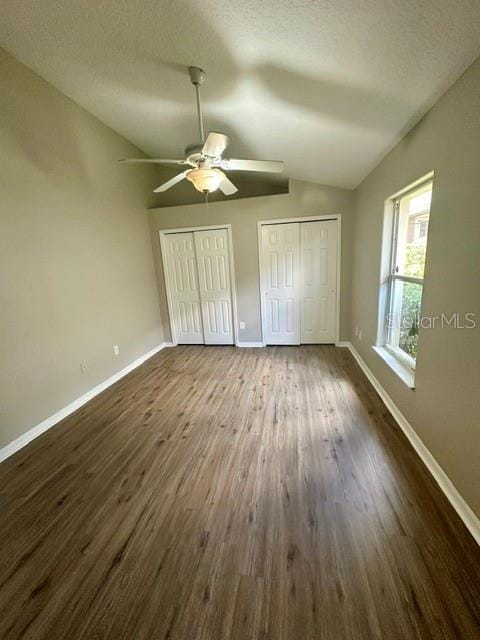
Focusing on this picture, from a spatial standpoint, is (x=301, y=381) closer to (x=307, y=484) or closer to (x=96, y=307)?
(x=307, y=484)

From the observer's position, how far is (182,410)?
8.47 ft

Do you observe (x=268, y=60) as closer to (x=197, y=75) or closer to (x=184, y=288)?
(x=197, y=75)

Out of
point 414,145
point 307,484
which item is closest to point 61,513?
point 307,484

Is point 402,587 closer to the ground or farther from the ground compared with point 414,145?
closer to the ground

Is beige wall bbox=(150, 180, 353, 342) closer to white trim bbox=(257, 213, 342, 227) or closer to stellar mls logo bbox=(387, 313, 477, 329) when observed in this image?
white trim bbox=(257, 213, 342, 227)

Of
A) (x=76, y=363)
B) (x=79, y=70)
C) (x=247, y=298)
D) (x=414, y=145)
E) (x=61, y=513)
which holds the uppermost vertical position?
(x=79, y=70)

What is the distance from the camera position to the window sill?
2.04 meters

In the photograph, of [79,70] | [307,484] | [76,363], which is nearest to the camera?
[307,484]

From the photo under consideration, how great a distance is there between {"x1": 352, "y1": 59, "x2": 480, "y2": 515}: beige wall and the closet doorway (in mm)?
2619

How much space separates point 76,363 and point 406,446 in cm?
312

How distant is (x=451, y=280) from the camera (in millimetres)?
1495

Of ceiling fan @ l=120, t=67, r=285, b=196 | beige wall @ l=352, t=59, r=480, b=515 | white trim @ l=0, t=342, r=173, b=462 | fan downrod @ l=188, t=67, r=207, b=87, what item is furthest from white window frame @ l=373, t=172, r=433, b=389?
white trim @ l=0, t=342, r=173, b=462

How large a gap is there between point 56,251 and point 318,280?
3.32 m

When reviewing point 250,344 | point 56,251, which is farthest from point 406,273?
point 56,251
